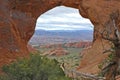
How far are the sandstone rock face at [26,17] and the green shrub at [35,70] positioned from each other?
21.9ft

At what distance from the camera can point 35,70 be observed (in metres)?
16.8

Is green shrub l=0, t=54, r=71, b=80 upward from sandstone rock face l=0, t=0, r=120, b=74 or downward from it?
upward

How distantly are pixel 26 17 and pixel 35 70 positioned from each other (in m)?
16.0

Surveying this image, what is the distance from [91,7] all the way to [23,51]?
11766mm

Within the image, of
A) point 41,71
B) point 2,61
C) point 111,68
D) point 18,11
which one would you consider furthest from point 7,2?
point 111,68

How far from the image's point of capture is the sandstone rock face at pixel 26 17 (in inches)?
1016

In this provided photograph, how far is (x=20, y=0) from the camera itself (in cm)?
3216

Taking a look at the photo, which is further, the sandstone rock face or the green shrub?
the sandstone rock face

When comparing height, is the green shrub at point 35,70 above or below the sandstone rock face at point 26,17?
above

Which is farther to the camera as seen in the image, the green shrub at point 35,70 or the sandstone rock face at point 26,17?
the sandstone rock face at point 26,17

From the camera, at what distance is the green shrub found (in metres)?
16.5

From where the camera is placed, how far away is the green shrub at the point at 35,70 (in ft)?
54.2

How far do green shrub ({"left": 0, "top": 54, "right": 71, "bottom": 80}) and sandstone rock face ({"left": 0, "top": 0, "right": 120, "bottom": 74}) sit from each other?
668cm

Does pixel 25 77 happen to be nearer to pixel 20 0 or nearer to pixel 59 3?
pixel 20 0
